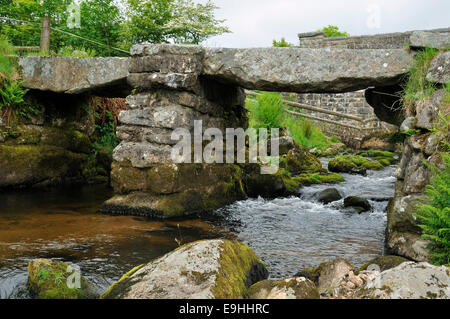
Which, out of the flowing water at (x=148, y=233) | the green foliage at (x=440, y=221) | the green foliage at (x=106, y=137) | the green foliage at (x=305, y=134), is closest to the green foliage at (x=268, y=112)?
the green foliage at (x=305, y=134)

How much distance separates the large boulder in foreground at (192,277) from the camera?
2250 millimetres

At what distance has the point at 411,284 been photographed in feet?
7.02

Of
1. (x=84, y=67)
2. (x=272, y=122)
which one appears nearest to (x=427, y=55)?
(x=84, y=67)

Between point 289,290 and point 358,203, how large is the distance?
3.85 m

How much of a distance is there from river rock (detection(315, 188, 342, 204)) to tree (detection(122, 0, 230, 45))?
51.1ft

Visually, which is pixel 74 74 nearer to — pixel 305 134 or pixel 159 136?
pixel 159 136

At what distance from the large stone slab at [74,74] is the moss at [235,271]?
3.50m

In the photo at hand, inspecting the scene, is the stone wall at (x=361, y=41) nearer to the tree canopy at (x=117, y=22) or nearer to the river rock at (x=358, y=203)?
the tree canopy at (x=117, y=22)

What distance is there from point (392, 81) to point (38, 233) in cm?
433

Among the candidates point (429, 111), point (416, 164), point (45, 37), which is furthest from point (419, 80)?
point (45, 37)

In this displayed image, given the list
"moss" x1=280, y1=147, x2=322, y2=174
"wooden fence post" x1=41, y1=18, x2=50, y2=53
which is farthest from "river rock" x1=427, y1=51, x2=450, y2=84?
"wooden fence post" x1=41, y1=18, x2=50, y2=53

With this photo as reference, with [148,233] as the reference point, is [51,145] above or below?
above

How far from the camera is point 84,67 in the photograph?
5.70 m

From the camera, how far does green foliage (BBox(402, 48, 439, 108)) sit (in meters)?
4.12
